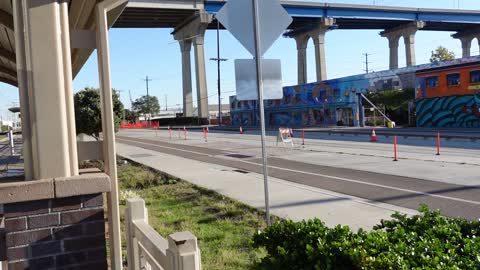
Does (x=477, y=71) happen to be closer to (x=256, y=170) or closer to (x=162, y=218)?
(x=256, y=170)

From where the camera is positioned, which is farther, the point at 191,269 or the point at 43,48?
the point at 43,48

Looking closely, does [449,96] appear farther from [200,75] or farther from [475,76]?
[200,75]

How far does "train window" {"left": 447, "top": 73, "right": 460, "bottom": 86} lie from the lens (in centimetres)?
3653

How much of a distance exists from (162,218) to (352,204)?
11.6ft

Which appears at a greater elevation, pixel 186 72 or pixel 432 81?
pixel 186 72

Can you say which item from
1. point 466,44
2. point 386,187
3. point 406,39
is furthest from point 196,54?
point 386,187

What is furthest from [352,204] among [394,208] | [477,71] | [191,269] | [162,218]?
[477,71]

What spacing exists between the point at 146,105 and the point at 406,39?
8033 cm

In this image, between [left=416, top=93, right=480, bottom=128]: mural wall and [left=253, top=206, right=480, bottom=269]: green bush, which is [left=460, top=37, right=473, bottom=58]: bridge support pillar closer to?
[left=416, top=93, right=480, bottom=128]: mural wall

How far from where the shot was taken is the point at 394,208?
340 inches

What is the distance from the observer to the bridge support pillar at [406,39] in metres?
75.0

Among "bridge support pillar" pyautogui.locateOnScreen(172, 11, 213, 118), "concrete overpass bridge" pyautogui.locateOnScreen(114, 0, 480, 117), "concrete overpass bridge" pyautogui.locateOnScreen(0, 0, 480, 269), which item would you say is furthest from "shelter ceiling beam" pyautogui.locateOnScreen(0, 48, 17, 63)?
"bridge support pillar" pyautogui.locateOnScreen(172, 11, 213, 118)

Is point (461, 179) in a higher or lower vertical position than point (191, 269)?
lower

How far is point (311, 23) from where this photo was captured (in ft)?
238
